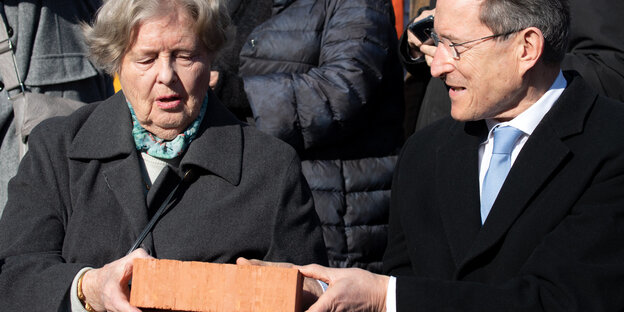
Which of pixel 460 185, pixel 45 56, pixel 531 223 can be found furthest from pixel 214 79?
pixel 531 223

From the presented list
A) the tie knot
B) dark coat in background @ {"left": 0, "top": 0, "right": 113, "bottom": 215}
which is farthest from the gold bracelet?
the tie knot

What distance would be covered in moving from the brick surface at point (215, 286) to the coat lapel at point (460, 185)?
2.19ft

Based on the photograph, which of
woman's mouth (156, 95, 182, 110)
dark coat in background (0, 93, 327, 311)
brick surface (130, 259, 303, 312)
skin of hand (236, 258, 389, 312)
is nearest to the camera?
brick surface (130, 259, 303, 312)

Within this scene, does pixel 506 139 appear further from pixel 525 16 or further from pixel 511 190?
pixel 525 16

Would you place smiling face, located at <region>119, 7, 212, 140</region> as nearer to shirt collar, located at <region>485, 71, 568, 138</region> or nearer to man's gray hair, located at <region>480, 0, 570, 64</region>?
man's gray hair, located at <region>480, 0, 570, 64</region>

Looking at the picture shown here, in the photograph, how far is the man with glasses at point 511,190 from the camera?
247cm

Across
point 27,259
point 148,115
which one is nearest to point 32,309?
point 27,259

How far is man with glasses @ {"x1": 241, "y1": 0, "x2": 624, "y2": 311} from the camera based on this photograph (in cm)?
247

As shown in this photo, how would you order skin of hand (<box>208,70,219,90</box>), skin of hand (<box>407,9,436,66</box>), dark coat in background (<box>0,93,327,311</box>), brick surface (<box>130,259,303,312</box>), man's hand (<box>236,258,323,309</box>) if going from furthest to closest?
skin of hand (<box>208,70,219,90</box>) < skin of hand (<box>407,9,436,66</box>) < dark coat in background (<box>0,93,327,311</box>) < man's hand (<box>236,258,323,309</box>) < brick surface (<box>130,259,303,312</box>)

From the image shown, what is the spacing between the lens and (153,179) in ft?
10.3

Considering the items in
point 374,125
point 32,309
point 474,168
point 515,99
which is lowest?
point 374,125

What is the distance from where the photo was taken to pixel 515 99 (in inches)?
109

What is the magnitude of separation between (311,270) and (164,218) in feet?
2.42

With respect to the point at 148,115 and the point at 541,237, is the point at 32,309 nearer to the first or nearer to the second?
the point at 148,115
